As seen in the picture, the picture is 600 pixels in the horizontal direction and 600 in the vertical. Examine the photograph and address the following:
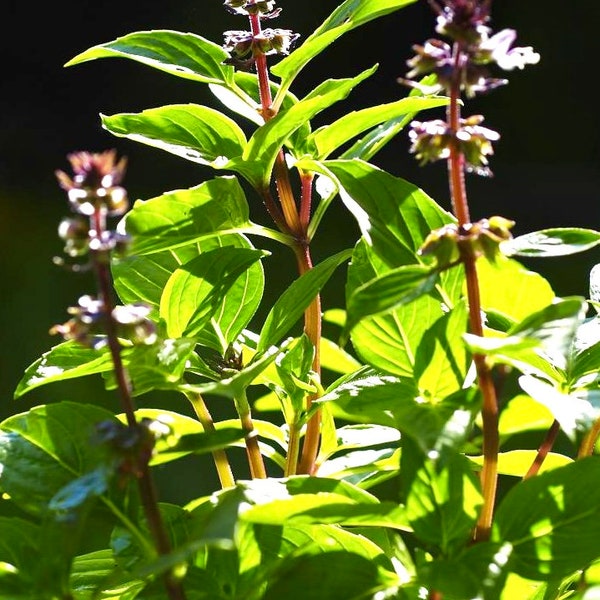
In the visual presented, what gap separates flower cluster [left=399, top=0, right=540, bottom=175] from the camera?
32cm

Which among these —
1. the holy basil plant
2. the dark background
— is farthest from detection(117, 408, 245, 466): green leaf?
the dark background

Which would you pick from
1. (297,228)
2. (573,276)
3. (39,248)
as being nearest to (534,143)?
(573,276)

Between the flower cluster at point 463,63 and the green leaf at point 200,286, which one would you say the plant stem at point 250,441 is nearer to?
the green leaf at point 200,286

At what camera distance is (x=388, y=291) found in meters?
0.32

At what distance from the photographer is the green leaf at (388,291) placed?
32 centimetres

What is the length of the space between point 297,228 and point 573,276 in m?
1.18

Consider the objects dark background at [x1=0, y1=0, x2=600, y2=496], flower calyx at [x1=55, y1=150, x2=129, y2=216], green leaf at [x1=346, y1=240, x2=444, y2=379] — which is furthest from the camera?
dark background at [x1=0, y1=0, x2=600, y2=496]

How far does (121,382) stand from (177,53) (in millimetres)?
216

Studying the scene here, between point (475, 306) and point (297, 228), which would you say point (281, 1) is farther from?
point (475, 306)

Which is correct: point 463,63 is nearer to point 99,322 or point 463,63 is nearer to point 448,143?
point 448,143

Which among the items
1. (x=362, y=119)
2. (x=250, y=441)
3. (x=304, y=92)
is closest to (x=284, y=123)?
(x=362, y=119)

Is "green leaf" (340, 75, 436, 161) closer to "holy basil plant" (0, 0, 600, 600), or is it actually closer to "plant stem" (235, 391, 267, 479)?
"holy basil plant" (0, 0, 600, 600)

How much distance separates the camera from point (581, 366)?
412 mm

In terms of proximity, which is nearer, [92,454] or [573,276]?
[92,454]
